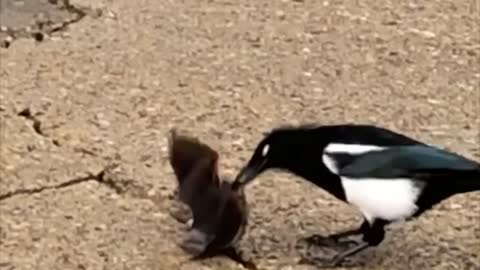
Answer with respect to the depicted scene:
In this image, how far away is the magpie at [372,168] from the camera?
2.95m

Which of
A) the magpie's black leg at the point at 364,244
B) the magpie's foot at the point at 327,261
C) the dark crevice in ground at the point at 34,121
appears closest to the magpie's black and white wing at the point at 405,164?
the magpie's black leg at the point at 364,244

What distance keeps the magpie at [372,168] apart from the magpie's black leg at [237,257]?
0.18 meters

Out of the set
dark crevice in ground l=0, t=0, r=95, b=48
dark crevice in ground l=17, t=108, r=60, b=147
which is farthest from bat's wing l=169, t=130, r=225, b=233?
dark crevice in ground l=0, t=0, r=95, b=48

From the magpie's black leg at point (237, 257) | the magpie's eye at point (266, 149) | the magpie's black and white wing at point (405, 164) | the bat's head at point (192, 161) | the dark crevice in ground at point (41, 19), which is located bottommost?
the magpie's black leg at point (237, 257)

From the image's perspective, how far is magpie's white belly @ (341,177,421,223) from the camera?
2955 millimetres

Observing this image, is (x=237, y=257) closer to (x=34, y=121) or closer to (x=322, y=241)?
(x=322, y=241)

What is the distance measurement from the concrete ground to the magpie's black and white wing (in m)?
0.24

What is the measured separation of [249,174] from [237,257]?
0.60ft

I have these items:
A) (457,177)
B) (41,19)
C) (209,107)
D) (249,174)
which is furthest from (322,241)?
(41,19)

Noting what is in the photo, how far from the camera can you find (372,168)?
2973 millimetres

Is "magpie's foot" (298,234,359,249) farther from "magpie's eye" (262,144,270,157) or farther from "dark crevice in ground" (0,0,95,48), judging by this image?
"dark crevice in ground" (0,0,95,48)

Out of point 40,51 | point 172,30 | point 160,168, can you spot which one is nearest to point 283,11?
point 172,30

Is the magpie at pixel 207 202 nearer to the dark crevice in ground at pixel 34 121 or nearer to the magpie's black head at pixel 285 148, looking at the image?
the magpie's black head at pixel 285 148

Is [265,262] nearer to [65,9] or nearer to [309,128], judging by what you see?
[309,128]
